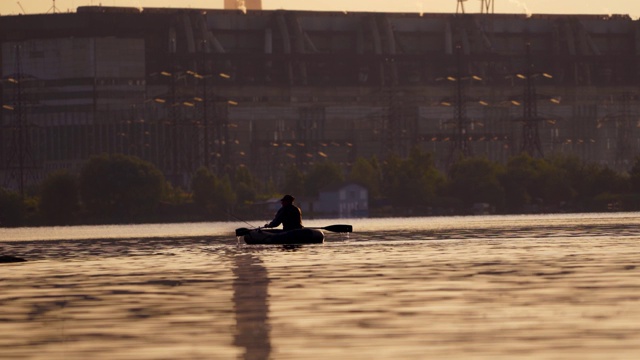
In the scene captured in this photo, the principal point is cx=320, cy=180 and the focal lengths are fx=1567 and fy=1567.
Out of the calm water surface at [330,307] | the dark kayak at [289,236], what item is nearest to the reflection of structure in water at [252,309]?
the calm water surface at [330,307]

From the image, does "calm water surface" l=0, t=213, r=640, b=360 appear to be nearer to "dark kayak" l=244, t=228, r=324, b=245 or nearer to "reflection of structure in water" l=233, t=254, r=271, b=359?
"reflection of structure in water" l=233, t=254, r=271, b=359

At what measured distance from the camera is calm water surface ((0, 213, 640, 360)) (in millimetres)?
30922

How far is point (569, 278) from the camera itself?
1957 inches

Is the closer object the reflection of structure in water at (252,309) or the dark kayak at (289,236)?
the reflection of structure in water at (252,309)

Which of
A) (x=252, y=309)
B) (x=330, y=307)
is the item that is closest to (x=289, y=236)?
(x=252, y=309)

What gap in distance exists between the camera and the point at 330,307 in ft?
130

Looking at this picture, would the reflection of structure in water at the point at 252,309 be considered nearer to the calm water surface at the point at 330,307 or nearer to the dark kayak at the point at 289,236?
the calm water surface at the point at 330,307

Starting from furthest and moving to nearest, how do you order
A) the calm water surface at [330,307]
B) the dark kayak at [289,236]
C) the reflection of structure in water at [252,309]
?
the dark kayak at [289,236] → the reflection of structure in water at [252,309] → the calm water surface at [330,307]

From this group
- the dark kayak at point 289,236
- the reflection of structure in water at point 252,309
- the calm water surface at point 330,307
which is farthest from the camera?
the dark kayak at point 289,236

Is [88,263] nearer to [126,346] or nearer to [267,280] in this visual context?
[267,280]

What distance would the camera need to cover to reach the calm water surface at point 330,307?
30.9m

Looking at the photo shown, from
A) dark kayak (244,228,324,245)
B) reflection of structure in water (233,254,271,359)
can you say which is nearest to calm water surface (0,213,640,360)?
reflection of structure in water (233,254,271,359)

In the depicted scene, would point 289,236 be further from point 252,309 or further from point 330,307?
point 330,307

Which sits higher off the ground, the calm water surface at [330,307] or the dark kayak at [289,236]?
the dark kayak at [289,236]
